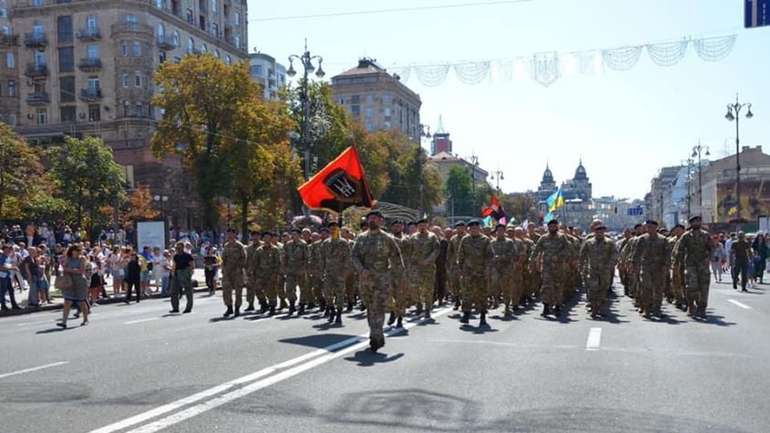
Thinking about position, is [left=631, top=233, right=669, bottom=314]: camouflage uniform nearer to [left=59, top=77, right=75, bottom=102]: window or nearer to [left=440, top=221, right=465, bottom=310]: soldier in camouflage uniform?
[left=440, top=221, right=465, bottom=310]: soldier in camouflage uniform

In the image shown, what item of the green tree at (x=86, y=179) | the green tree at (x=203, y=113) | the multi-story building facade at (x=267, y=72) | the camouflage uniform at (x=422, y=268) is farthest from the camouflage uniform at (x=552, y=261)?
the multi-story building facade at (x=267, y=72)

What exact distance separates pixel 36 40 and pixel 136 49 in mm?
9553

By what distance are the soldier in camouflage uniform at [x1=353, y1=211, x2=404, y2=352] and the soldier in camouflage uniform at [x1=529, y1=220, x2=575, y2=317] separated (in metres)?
5.52

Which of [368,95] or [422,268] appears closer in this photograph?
[422,268]

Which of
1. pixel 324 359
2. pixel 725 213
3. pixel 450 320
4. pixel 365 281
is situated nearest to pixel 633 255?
pixel 450 320

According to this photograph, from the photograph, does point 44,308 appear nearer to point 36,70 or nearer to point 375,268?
point 375,268

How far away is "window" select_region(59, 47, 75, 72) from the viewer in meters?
70.9

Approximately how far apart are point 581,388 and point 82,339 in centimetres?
892

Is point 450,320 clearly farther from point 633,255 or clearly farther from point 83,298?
point 83,298

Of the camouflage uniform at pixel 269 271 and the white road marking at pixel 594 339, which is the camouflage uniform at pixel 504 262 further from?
the camouflage uniform at pixel 269 271

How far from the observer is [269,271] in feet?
59.5

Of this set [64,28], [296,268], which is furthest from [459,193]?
[296,268]

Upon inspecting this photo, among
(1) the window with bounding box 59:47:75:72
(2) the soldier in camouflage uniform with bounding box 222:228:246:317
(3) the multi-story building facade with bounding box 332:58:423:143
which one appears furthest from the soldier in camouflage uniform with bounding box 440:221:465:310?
(3) the multi-story building facade with bounding box 332:58:423:143

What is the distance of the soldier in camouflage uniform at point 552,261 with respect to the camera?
16.8m
